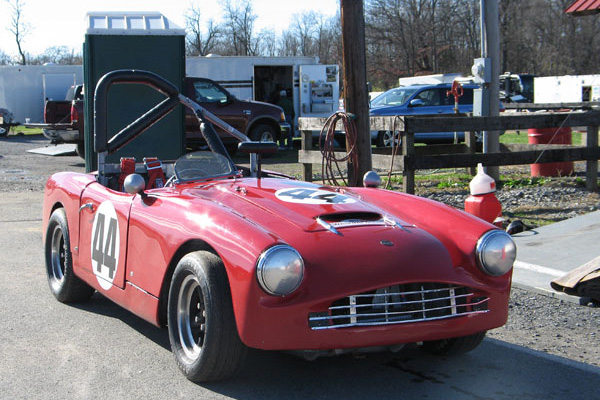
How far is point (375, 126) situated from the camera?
384 inches

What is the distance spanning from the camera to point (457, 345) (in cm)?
409

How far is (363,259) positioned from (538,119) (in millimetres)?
7718

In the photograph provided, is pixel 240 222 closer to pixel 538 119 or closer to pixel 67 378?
pixel 67 378

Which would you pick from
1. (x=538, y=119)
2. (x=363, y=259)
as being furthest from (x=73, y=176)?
(x=538, y=119)

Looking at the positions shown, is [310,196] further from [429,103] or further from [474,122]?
[429,103]

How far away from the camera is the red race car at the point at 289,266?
3344mm

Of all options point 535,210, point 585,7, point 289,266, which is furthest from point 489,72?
point 289,266

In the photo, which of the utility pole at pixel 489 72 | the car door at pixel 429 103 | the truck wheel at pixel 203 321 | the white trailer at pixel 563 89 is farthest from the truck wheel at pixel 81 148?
the white trailer at pixel 563 89

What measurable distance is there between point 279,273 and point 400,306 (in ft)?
2.09

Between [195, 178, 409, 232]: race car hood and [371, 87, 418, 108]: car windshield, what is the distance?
47.0ft

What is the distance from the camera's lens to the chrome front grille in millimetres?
3377

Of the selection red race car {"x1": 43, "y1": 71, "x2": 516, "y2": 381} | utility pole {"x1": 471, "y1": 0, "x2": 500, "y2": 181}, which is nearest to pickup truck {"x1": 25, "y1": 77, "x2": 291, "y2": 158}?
utility pole {"x1": 471, "y1": 0, "x2": 500, "y2": 181}

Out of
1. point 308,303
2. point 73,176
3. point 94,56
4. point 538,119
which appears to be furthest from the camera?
point 94,56

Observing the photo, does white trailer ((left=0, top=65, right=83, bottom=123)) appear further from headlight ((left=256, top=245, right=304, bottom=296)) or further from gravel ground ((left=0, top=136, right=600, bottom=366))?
headlight ((left=256, top=245, right=304, bottom=296))
